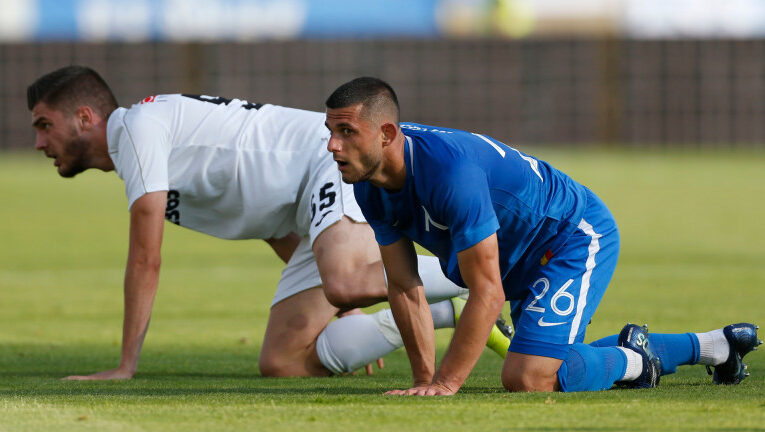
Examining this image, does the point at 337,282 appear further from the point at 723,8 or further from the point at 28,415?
the point at 723,8

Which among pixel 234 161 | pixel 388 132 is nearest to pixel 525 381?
pixel 388 132

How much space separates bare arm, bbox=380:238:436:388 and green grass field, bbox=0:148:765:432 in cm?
23

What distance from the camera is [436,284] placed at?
18.3 ft

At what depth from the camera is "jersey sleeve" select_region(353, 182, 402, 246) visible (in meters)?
4.65

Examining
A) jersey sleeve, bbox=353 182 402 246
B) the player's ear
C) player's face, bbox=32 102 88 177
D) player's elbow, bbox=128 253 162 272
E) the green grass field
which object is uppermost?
the player's ear

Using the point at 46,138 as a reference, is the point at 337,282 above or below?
below

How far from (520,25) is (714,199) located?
1565 cm

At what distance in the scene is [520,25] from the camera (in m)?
32.4

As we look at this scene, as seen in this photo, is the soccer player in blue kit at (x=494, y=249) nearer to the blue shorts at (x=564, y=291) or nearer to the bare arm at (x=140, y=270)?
the blue shorts at (x=564, y=291)

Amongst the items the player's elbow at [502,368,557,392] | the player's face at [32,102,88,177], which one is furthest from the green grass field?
the player's face at [32,102,88,177]

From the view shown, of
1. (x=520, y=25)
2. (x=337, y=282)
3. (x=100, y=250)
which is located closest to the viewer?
(x=337, y=282)

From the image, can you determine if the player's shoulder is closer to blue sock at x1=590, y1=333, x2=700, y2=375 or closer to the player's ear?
the player's ear

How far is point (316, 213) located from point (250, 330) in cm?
203

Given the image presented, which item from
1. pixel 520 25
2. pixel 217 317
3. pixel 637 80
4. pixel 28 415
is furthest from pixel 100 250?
pixel 520 25
